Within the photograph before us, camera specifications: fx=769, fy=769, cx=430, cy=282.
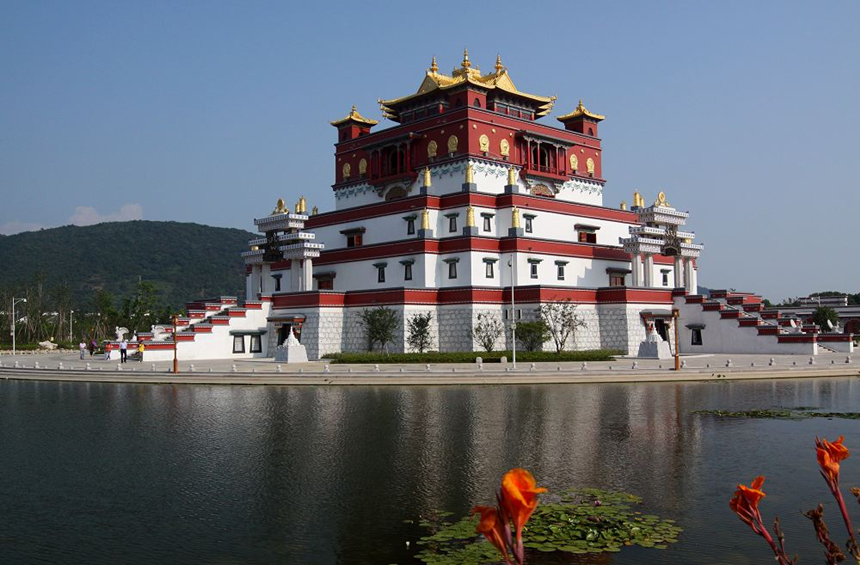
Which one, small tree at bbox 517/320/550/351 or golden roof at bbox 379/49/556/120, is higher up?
golden roof at bbox 379/49/556/120

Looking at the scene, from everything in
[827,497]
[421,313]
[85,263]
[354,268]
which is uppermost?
[85,263]

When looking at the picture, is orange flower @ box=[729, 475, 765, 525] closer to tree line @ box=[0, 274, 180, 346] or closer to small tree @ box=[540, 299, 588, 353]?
small tree @ box=[540, 299, 588, 353]

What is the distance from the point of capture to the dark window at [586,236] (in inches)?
2453

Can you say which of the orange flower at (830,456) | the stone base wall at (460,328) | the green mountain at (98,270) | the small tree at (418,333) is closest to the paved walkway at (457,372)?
the stone base wall at (460,328)

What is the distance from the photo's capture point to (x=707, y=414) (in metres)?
24.8

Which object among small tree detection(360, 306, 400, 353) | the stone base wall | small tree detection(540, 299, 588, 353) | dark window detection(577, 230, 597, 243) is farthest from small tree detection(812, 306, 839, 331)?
small tree detection(360, 306, 400, 353)

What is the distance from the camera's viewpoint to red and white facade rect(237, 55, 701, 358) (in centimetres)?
5400

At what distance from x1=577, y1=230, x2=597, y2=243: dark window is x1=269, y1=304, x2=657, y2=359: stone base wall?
9.32 m

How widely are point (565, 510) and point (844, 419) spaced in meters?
15.1

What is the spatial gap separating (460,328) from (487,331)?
205 centimetres

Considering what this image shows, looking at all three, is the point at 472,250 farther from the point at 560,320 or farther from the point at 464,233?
the point at 560,320

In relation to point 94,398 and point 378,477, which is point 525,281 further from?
point 378,477

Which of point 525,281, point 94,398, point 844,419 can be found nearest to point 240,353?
point 525,281

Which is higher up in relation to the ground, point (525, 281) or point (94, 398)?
point (525, 281)
